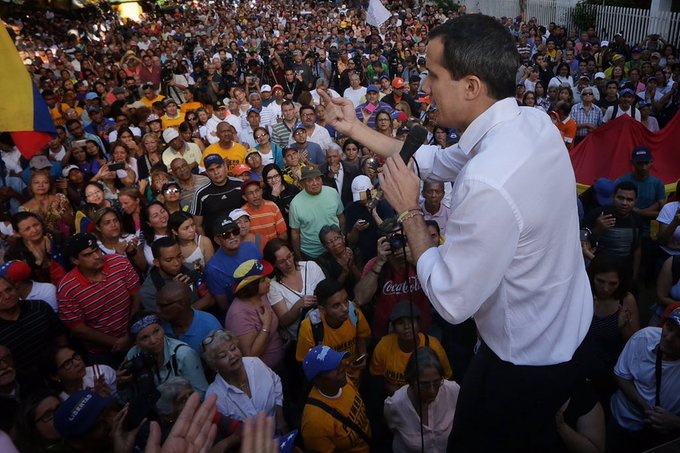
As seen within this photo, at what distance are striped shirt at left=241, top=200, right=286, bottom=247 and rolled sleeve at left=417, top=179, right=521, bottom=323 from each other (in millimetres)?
4027

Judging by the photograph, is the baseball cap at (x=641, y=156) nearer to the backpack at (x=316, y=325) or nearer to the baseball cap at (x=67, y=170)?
the backpack at (x=316, y=325)

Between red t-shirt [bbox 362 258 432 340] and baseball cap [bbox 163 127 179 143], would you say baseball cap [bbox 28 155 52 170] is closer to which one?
baseball cap [bbox 163 127 179 143]

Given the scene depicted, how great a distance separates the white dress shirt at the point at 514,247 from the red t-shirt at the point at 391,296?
2519 millimetres

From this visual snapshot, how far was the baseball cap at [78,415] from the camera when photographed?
2811 millimetres

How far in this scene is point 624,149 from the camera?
22.7 ft

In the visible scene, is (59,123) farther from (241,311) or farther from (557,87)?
(557,87)

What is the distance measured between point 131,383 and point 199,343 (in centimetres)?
54

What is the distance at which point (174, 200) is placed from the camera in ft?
18.5

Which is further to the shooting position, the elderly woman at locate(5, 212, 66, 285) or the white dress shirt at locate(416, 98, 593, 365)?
the elderly woman at locate(5, 212, 66, 285)

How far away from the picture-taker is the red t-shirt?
4.26 metres

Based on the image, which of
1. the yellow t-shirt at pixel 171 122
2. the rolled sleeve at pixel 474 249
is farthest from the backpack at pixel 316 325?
the yellow t-shirt at pixel 171 122

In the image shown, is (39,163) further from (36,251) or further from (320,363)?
(320,363)

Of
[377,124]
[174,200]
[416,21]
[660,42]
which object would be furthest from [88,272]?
[416,21]

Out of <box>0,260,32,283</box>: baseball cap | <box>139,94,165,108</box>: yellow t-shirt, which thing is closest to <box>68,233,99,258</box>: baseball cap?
<box>0,260,32,283</box>: baseball cap
